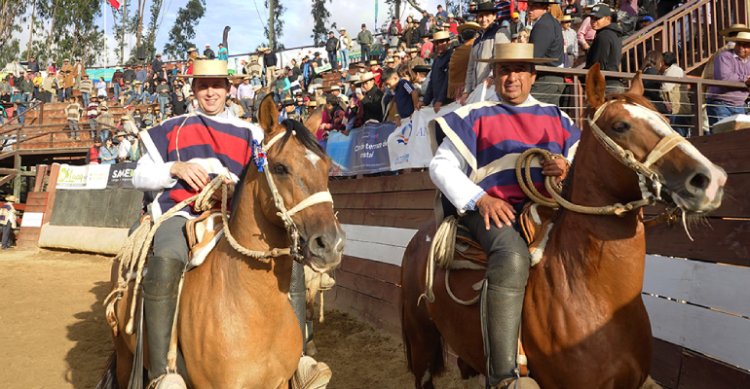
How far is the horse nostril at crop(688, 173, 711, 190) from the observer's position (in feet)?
8.82

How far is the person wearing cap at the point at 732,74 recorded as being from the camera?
7.04 m

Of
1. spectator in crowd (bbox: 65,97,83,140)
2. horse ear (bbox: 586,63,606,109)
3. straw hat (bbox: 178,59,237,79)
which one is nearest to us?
horse ear (bbox: 586,63,606,109)

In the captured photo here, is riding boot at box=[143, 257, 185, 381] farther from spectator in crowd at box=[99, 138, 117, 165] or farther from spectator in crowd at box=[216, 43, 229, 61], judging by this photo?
spectator in crowd at box=[216, 43, 229, 61]

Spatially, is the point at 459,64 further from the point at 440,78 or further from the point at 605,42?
the point at 605,42

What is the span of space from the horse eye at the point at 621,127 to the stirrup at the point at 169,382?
2.69 meters

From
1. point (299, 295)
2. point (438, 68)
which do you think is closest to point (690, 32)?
point (438, 68)

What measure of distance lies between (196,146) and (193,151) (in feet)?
0.13

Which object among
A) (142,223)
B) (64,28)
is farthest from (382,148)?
(64,28)

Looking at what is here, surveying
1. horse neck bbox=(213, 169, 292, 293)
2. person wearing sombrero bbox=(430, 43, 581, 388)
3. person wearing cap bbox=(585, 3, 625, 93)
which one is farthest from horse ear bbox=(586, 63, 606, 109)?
person wearing cap bbox=(585, 3, 625, 93)

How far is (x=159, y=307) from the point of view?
371 cm

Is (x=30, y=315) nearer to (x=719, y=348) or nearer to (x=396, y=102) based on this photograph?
(x=396, y=102)

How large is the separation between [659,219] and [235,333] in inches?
91.7

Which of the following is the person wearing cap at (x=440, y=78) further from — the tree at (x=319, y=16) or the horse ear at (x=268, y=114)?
the tree at (x=319, y=16)

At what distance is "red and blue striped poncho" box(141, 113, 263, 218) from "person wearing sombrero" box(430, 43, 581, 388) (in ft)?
4.62
